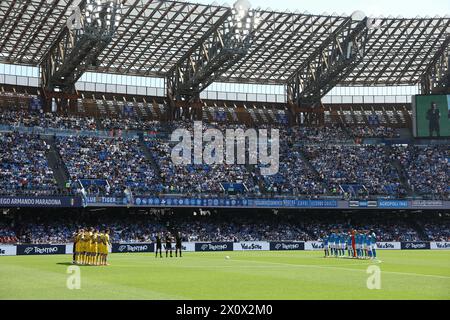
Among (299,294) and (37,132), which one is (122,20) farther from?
(299,294)

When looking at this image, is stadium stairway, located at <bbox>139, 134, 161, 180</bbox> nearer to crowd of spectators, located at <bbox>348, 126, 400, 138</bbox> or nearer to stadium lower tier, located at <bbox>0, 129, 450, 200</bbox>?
stadium lower tier, located at <bbox>0, 129, 450, 200</bbox>

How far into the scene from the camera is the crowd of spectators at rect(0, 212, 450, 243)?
63.3m

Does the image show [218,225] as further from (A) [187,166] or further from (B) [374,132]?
(B) [374,132]

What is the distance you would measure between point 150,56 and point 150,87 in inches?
340

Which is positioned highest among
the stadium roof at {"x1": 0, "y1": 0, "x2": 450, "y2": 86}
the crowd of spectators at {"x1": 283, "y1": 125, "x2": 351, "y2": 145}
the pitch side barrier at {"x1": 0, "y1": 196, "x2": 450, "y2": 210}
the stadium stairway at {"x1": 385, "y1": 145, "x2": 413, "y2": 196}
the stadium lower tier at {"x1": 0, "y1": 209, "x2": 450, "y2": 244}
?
the stadium roof at {"x1": 0, "y1": 0, "x2": 450, "y2": 86}

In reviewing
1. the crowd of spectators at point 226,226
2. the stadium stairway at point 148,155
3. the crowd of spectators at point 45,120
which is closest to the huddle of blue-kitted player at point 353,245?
the crowd of spectators at point 226,226

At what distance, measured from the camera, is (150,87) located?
8100 cm

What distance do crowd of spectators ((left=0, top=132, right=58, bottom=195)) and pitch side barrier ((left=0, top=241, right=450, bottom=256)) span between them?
10285 mm

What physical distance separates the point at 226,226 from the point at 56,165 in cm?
1976

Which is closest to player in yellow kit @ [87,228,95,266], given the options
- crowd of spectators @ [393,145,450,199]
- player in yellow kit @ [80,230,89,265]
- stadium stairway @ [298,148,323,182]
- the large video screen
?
player in yellow kit @ [80,230,89,265]

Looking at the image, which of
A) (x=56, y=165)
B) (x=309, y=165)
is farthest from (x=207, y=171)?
(x=56, y=165)

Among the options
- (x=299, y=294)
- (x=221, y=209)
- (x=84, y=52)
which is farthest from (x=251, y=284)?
(x=221, y=209)

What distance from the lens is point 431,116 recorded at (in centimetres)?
7500

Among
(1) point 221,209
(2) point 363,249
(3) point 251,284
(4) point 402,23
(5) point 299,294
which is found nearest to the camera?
(5) point 299,294
